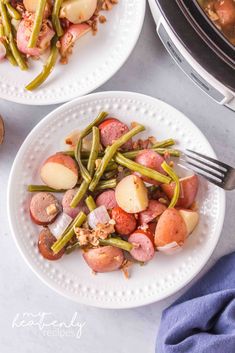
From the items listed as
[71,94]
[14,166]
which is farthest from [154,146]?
[14,166]

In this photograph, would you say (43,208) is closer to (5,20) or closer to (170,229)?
(170,229)

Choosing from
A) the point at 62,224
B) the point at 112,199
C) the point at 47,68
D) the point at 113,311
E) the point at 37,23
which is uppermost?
the point at 37,23

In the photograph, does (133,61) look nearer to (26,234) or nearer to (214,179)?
(214,179)

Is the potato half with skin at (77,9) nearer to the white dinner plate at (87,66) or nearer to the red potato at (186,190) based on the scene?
the white dinner plate at (87,66)

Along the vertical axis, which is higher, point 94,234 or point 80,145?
point 80,145

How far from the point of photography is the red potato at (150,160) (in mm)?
1549

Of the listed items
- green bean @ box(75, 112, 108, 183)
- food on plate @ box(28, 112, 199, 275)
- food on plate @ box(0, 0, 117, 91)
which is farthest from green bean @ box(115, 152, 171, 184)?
food on plate @ box(0, 0, 117, 91)

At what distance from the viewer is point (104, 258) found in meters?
1.54

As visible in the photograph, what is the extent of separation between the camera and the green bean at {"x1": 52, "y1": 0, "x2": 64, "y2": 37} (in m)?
1.55

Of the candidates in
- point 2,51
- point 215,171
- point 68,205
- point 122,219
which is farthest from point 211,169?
point 2,51

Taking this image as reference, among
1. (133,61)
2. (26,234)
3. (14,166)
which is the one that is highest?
(133,61)

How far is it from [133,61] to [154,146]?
0.26 meters

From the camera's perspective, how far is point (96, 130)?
1566 millimetres

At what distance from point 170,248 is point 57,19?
64 cm
